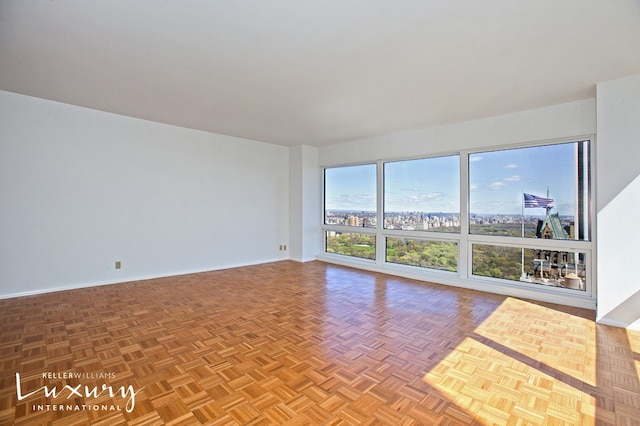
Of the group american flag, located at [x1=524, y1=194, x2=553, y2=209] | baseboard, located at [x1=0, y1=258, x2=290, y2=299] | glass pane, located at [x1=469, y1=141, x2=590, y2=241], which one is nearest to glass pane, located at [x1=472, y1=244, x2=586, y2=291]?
glass pane, located at [x1=469, y1=141, x2=590, y2=241]

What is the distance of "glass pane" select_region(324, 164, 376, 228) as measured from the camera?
619cm

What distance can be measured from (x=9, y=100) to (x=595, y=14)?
616cm

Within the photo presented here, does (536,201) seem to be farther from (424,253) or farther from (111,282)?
(111,282)

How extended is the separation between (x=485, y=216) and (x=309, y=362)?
3.69 meters

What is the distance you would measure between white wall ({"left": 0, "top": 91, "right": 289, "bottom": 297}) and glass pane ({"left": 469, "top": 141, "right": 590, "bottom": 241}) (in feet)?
13.8

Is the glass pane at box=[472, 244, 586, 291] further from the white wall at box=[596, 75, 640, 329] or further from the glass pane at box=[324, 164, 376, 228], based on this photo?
the glass pane at box=[324, 164, 376, 228]

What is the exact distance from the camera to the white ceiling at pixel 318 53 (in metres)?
2.10

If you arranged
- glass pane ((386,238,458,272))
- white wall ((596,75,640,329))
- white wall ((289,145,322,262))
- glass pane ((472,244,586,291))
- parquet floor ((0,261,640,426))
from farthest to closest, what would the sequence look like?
white wall ((289,145,322,262)), glass pane ((386,238,458,272)), glass pane ((472,244,586,291)), white wall ((596,75,640,329)), parquet floor ((0,261,640,426))

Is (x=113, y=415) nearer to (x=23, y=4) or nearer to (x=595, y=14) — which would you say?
(x=23, y=4)

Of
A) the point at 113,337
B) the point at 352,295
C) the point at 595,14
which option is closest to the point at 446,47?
the point at 595,14

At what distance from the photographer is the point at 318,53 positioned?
8.70ft

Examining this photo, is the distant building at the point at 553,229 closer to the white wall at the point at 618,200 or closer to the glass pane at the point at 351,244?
the white wall at the point at 618,200

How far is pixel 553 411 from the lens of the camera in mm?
1777

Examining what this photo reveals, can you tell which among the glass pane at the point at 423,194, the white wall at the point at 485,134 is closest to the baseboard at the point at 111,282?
the glass pane at the point at 423,194
